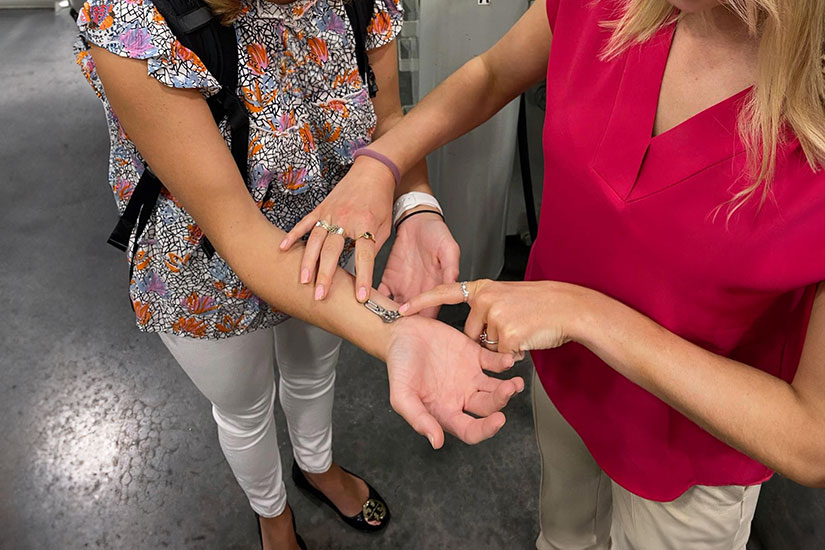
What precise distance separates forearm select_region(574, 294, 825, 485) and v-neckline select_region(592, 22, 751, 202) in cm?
18

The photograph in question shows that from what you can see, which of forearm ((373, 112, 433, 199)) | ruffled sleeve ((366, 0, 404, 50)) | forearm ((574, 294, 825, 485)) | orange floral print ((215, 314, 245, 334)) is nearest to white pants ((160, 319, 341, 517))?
orange floral print ((215, 314, 245, 334))

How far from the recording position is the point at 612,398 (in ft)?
3.73

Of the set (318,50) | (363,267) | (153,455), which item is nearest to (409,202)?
(363,267)

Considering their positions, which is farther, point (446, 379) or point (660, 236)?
point (446, 379)

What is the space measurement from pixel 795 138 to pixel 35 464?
2.23 metres

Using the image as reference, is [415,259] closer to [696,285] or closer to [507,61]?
[507,61]

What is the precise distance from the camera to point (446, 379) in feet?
3.61

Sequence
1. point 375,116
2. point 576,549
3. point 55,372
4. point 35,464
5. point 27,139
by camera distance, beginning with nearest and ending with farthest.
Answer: point 375,116 < point 576,549 < point 35,464 < point 55,372 < point 27,139

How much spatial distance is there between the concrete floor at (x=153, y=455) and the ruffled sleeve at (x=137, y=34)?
1.45 meters

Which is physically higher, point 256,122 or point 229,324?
point 256,122

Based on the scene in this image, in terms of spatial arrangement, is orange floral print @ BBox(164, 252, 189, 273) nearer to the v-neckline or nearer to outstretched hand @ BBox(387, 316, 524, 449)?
outstretched hand @ BBox(387, 316, 524, 449)

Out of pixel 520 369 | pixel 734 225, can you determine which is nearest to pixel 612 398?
pixel 734 225

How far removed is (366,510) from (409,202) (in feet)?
3.32

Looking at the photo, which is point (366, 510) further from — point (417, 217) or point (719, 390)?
point (719, 390)
